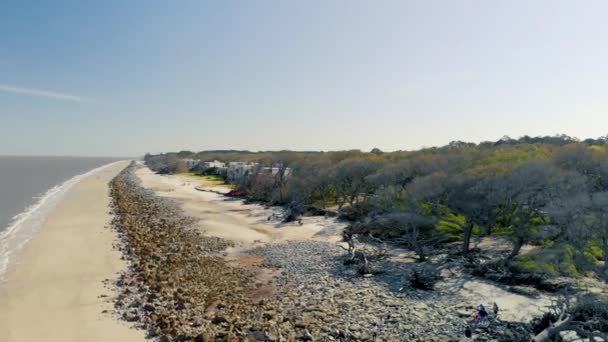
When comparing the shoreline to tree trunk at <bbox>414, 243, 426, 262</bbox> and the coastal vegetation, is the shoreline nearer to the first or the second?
the coastal vegetation

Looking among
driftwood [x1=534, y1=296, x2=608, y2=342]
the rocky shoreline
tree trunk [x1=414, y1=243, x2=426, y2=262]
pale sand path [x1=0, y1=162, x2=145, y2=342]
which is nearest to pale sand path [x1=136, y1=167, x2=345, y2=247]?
the rocky shoreline

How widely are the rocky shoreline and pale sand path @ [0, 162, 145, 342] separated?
2.99ft

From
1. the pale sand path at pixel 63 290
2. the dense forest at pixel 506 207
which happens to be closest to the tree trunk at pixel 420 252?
the dense forest at pixel 506 207

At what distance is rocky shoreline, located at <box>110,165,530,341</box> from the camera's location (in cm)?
1259

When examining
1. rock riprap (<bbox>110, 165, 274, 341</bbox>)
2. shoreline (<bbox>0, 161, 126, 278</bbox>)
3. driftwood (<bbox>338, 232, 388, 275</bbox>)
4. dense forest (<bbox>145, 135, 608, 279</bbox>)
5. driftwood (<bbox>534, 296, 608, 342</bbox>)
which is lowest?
shoreline (<bbox>0, 161, 126, 278</bbox>)

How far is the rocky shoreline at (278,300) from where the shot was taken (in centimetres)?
1259

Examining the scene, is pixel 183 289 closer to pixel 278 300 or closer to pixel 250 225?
pixel 278 300

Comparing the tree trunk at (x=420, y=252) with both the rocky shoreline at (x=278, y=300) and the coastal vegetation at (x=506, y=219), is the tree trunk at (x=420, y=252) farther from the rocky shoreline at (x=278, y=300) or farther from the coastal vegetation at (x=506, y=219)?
the rocky shoreline at (x=278, y=300)

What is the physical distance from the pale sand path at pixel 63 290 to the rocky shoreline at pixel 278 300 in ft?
2.99

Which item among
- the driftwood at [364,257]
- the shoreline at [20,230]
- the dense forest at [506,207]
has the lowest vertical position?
the shoreline at [20,230]

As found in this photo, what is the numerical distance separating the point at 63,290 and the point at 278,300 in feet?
35.7

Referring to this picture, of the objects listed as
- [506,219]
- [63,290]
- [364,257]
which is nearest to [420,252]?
[364,257]

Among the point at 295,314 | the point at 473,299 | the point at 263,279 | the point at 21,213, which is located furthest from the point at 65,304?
the point at 21,213

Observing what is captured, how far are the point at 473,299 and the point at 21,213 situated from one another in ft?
153
